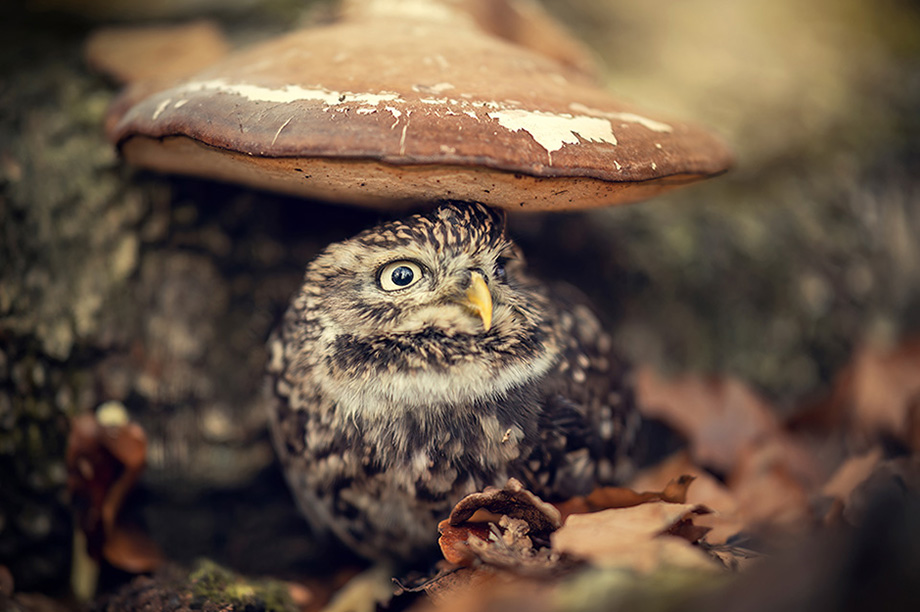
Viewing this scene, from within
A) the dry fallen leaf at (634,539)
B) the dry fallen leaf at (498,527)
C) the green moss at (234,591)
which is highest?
the dry fallen leaf at (634,539)

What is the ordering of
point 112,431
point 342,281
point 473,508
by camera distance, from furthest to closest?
point 112,431, point 342,281, point 473,508

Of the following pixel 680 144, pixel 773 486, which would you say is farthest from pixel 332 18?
pixel 773 486

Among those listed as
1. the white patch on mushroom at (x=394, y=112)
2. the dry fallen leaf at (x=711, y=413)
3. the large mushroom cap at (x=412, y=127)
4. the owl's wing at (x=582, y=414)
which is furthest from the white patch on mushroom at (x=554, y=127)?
the dry fallen leaf at (x=711, y=413)

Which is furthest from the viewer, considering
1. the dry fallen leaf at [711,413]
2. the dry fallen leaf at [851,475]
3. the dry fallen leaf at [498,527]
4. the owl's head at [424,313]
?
the dry fallen leaf at [711,413]

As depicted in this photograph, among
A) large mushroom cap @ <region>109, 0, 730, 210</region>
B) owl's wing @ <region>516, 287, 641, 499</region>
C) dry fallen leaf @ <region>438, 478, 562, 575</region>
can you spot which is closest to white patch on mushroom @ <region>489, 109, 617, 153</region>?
large mushroom cap @ <region>109, 0, 730, 210</region>

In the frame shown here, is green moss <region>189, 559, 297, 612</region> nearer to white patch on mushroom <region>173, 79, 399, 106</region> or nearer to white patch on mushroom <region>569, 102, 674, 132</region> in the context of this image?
white patch on mushroom <region>173, 79, 399, 106</region>

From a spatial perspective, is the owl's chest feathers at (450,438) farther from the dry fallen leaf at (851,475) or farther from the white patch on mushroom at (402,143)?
the dry fallen leaf at (851,475)

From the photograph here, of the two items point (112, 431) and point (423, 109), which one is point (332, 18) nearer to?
point (423, 109)
